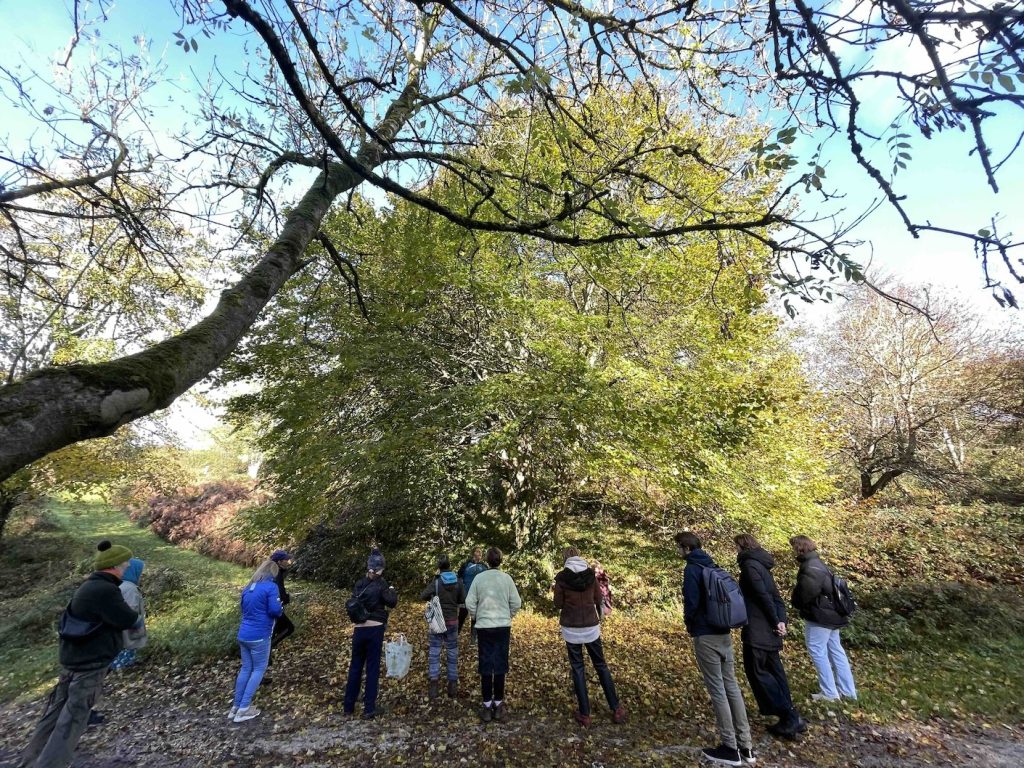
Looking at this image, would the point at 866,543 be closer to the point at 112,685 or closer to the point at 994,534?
the point at 994,534

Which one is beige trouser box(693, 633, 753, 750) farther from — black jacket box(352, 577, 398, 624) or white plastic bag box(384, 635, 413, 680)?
white plastic bag box(384, 635, 413, 680)

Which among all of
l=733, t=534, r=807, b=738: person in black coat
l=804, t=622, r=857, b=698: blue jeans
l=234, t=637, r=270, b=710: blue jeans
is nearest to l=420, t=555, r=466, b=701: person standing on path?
l=234, t=637, r=270, b=710: blue jeans

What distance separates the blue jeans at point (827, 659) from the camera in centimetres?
501

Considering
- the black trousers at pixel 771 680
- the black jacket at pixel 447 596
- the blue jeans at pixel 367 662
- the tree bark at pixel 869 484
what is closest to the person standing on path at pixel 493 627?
the black jacket at pixel 447 596

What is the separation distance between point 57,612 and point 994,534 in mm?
20233

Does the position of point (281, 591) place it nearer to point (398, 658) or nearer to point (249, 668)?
point (249, 668)

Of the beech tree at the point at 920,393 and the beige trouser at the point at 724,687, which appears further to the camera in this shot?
the beech tree at the point at 920,393

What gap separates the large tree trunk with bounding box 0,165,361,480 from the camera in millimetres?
1275

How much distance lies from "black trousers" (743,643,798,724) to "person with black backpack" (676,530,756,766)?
0.56m

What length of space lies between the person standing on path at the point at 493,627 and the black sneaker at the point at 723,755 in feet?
6.99

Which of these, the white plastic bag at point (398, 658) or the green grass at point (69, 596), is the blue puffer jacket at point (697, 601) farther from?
the green grass at point (69, 596)

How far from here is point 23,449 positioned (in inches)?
50.5

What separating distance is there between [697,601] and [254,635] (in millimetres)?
5002

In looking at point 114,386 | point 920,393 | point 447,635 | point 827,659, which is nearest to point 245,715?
point 447,635
